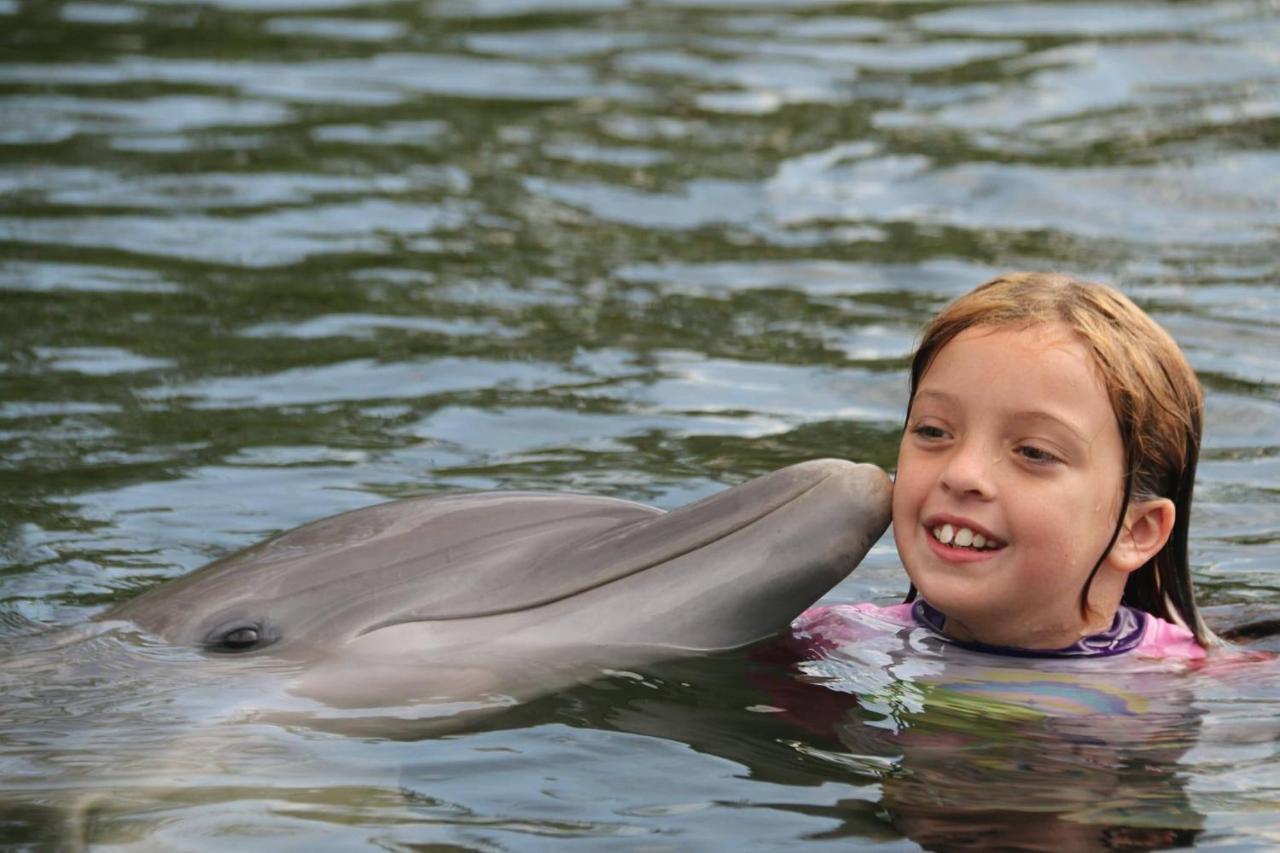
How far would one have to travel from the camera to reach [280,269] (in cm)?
1089

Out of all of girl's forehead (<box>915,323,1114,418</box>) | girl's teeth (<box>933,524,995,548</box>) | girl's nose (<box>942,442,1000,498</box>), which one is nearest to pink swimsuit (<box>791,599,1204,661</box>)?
girl's teeth (<box>933,524,995,548</box>)

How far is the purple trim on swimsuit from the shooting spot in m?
5.54

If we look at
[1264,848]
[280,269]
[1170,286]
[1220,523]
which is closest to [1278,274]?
[1170,286]

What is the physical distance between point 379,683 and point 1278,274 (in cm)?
664

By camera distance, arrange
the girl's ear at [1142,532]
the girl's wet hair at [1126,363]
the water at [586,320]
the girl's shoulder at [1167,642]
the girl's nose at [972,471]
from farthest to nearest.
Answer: the girl's shoulder at [1167,642], the girl's ear at [1142,532], the girl's wet hair at [1126,363], the girl's nose at [972,471], the water at [586,320]

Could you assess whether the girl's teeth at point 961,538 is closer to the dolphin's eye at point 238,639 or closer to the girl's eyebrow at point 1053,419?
the girl's eyebrow at point 1053,419

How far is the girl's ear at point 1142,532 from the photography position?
550 centimetres

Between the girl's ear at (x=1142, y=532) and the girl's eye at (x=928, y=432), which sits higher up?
the girl's eye at (x=928, y=432)

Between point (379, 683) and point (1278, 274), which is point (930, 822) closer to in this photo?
point (379, 683)

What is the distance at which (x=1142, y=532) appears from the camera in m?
5.54

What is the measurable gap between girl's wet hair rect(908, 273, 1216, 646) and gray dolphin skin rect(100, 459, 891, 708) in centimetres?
54

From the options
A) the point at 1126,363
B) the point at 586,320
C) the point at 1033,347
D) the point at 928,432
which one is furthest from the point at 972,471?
the point at 586,320

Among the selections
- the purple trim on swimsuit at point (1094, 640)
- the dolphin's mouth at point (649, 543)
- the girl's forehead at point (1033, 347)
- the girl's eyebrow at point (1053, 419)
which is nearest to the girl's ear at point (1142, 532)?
the purple trim on swimsuit at point (1094, 640)

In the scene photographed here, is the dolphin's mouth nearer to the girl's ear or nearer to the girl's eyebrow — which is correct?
the girl's eyebrow
